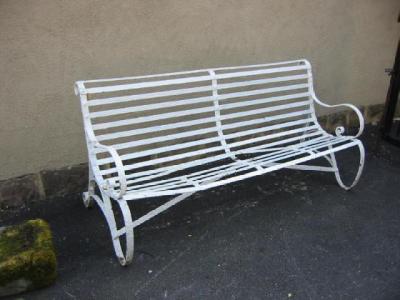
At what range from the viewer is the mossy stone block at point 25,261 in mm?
2205

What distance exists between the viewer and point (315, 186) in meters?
3.44

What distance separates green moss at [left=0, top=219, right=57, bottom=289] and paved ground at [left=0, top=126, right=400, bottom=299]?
0.40 feet

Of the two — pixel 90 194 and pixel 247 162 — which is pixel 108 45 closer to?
pixel 90 194

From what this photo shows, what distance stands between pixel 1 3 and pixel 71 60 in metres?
0.55

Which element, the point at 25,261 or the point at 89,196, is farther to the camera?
the point at 89,196

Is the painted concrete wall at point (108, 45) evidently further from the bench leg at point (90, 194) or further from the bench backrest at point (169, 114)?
the bench leg at point (90, 194)

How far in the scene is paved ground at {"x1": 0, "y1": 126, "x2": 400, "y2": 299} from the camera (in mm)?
2367

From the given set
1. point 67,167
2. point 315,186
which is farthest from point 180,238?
point 315,186

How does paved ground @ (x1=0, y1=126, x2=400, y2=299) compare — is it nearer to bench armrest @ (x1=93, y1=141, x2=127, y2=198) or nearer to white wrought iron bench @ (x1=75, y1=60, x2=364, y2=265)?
white wrought iron bench @ (x1=75, y1=60, x2=364, y2=265)

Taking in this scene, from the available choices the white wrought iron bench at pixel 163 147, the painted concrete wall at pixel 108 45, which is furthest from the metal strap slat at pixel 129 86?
the painted concrete wall at pixel 108 45

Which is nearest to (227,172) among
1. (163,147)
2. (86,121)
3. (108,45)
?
(163,147)

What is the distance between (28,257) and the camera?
222cm

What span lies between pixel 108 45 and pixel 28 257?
1578mm

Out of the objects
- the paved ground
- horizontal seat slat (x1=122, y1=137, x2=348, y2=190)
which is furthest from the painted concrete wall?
horizontal seat slat (x1=122, y1=137, x2=348, y2=190)
